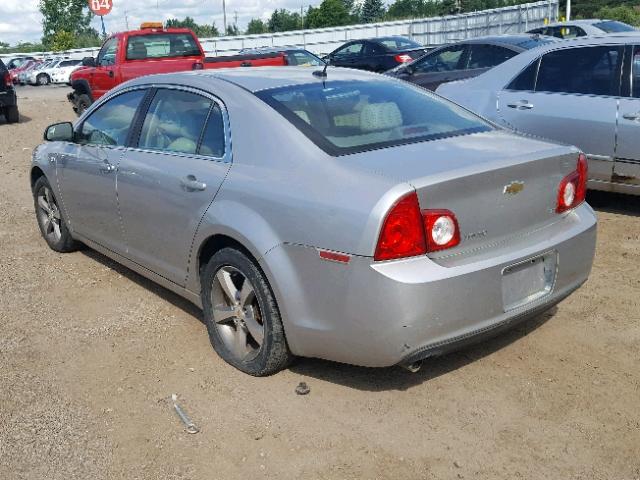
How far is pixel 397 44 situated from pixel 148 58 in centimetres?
826

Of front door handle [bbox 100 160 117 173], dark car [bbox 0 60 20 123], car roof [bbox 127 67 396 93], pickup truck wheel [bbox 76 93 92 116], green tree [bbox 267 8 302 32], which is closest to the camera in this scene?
car roof [bbox 127 67 396 93]

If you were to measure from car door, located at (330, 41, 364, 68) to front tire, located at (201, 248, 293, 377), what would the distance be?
16079 mm

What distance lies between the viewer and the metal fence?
3328 centimetres

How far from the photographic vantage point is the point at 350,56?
1994 centimetres

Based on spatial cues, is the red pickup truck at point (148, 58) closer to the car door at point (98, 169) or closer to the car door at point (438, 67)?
the car door at point (438, 67)

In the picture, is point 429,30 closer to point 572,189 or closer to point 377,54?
point 377,54

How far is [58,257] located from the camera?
6191 mm

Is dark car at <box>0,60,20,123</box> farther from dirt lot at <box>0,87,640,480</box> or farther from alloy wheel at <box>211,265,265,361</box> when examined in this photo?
alloy wheel at <box>211,265,265,361</box>

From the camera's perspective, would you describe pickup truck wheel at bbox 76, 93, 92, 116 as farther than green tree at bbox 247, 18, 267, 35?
No

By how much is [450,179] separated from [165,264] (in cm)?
197

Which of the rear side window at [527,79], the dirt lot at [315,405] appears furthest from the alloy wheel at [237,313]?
the rear side window at [527,79]

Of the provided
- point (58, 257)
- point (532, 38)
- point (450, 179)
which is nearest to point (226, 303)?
point (450, 179)

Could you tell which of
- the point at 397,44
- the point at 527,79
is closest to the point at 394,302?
the point at 527,79

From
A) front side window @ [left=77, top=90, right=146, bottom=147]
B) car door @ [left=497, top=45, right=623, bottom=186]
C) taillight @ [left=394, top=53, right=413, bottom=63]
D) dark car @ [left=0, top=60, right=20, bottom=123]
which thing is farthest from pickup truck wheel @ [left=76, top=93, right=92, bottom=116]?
car door @ [left=497, top=45, right=623, bottom=186]
